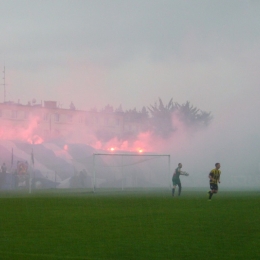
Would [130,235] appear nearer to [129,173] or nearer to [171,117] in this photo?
[129,173]

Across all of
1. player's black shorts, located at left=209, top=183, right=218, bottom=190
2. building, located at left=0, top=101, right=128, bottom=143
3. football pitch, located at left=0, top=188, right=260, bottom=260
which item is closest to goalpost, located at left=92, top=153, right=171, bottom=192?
building, located at left=0, top=101, right=128, bottom=143

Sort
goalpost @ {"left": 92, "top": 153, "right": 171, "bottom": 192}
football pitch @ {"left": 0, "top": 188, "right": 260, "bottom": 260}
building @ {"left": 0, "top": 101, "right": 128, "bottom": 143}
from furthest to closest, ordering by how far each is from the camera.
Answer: building @ {"left": 0, "top": 101, "right": 128, "bottom": 143} < goalpost @ {"left": 92, "top": 153, "right": 171, "bottom": 192} < football pitch @ {"left": 0, "top": 188, "right": 260, "bottom": 260}

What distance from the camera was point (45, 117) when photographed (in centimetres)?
9681

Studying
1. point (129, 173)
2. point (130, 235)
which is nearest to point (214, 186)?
point (130, 235)

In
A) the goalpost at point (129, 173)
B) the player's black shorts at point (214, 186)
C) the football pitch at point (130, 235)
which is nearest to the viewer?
the football pitch at point (130, 235)

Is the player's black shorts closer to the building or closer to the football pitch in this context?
the football pitch

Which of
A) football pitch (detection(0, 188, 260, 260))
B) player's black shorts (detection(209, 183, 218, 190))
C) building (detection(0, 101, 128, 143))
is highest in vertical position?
building (detection(0, 101, 128, 143))

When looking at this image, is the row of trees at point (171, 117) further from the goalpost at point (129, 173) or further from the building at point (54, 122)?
the goalpost at point (129, 173)

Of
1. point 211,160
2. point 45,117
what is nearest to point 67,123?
point 45,117

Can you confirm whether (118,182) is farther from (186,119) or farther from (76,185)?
(186,119)

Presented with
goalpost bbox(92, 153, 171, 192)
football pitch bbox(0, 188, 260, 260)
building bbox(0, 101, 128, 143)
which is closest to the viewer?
football pitch bbox(0, 188, 260, 260)

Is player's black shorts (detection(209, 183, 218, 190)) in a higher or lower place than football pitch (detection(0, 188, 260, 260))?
higher

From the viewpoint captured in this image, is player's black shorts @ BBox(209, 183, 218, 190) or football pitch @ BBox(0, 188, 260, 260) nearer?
football pitch @ BBox(0, 188, 260, 260)

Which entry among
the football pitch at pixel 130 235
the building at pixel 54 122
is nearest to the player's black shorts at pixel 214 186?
the football pitch at pixel 130 235
